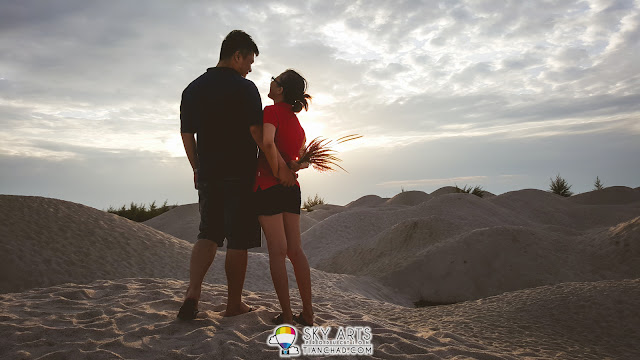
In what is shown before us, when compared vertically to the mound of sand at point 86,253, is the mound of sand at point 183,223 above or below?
above

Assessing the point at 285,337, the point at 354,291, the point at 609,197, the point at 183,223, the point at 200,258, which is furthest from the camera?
the point at 609,197

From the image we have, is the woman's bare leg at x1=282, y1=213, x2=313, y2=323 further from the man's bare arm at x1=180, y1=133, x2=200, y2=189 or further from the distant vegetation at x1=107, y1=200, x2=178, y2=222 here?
the distant vegetation at x1=107, y1=200, x2=178, y2=222

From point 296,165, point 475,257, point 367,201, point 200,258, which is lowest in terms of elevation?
point 475,257

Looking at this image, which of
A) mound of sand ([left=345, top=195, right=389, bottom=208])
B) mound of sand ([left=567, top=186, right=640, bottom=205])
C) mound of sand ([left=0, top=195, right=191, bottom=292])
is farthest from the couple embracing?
mound of sand ([left=345, top=195, right=389, bottom=208])

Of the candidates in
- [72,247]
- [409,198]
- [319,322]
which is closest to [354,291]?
[319,322]

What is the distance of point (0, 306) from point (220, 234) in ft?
7.76

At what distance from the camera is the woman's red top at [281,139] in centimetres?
337

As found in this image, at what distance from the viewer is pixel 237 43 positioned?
356 centimetres

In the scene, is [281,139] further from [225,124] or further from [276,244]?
[276,244]

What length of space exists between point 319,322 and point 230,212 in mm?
1190

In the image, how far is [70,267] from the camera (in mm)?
6504

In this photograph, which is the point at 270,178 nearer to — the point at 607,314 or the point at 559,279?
the point at 607,314

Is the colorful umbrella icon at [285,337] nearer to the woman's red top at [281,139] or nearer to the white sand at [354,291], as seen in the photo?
the white sand at [354,291]

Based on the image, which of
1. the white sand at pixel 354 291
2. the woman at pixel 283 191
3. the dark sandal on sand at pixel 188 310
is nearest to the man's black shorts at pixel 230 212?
the woman at pixel 283 191
